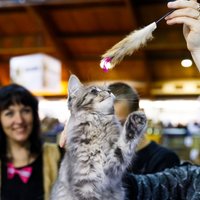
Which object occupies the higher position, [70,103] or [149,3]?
[149,3]

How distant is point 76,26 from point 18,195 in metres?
5.61

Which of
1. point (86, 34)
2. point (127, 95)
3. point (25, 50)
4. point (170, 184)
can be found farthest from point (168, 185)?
point (25, 50)

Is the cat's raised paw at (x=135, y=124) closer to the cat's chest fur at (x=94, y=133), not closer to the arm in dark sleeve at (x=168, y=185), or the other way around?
the cat's chest fur at (x=94, y=133)

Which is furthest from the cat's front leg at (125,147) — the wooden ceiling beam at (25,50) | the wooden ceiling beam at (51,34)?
the wooden ceiling beam at (25,50)

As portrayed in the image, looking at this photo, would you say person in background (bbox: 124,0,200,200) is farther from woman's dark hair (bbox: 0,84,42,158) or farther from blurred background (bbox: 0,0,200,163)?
blurred background (bbox: 0,0,200,163)

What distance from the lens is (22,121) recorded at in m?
1.78

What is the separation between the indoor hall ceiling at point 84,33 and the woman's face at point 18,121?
4.43 metres

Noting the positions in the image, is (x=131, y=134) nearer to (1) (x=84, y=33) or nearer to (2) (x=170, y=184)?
(2) (x=170, y=184)

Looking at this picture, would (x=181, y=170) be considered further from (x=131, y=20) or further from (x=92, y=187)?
(x=131, y=20)

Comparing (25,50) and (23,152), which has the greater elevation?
(25,50)

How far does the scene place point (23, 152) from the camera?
6.06 feet

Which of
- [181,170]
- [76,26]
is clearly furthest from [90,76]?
[76,26]

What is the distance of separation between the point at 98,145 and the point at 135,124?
0.06m

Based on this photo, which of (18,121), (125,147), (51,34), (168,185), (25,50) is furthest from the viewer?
(25,50)
